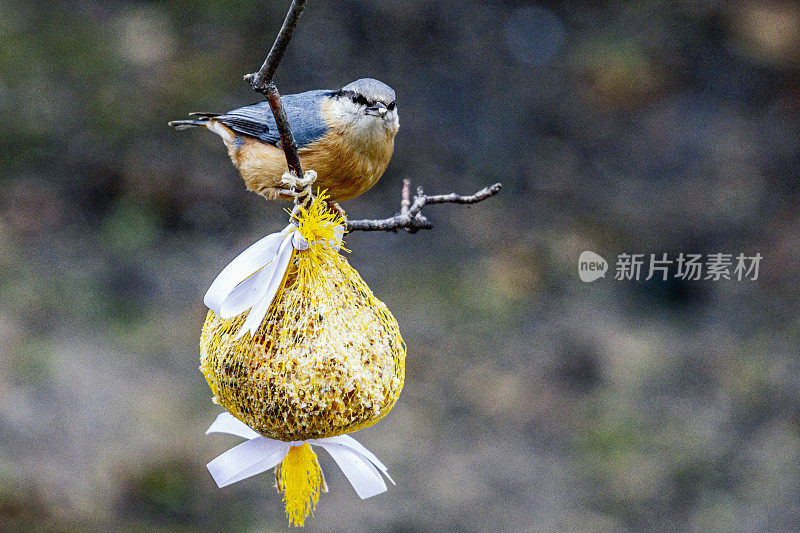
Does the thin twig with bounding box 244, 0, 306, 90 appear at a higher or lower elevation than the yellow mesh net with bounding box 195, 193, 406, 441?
higher

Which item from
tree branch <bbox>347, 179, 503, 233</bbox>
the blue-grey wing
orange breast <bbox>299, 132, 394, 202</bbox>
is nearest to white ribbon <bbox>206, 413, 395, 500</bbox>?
tree branch <bbox>347, 179, 503, 233</bbox>

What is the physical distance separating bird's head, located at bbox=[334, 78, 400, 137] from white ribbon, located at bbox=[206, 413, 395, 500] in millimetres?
834

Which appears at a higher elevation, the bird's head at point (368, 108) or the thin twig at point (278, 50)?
the bird's head at point (368, 108)

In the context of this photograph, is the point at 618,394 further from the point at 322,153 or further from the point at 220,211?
the point at 322,153

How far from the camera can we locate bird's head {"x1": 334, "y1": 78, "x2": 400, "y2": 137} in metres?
1.98

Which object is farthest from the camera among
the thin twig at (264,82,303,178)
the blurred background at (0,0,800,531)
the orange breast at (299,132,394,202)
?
the blurred background at (0,0,800,531)

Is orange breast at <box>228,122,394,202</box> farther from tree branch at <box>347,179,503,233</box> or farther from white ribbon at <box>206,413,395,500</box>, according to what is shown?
white ribbon at <box>206,413,395,500</box>

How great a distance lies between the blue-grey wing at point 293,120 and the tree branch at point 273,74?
384mm

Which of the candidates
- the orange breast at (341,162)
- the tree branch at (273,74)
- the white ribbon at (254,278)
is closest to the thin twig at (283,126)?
the tree branch at (273,74)

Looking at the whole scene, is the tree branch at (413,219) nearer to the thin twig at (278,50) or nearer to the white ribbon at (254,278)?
the white ribbon at (254,278)

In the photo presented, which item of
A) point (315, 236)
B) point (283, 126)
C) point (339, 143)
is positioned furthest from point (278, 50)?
point (339, 143)

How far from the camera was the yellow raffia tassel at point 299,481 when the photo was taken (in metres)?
1.98

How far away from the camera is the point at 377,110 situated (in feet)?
6.50

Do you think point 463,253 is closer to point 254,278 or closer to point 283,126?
point 254,278
